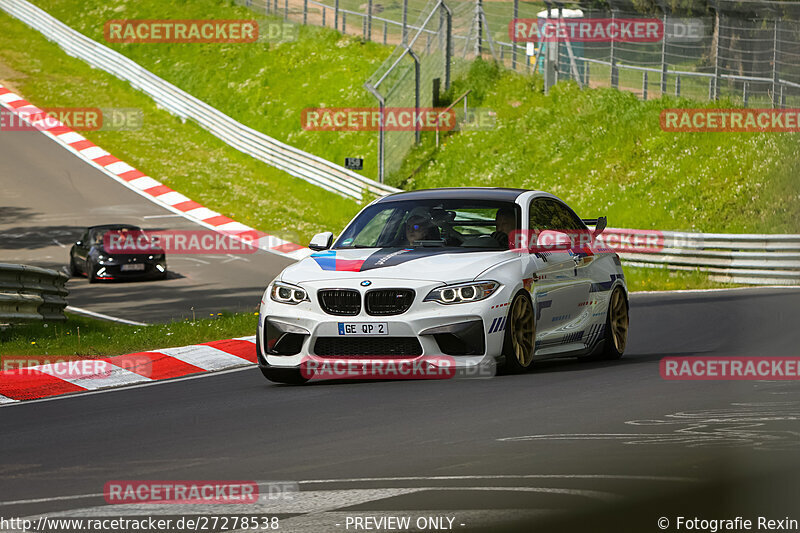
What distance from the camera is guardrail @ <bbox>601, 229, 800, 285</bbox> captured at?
22.5 meters

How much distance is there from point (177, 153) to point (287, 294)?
105 feet

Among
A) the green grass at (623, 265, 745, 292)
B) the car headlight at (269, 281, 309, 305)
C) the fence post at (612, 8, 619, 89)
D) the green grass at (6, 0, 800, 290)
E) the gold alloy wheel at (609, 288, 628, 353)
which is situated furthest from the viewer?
the fence post at (612, 8, 619, 89)

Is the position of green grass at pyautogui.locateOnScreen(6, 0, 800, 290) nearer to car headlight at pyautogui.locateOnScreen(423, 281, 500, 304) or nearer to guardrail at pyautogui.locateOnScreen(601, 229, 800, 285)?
guardrail at pyautogui.locateOnScreen(601, 229, 800, 285)

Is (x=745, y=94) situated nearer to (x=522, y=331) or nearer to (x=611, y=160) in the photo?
(x=611, y=160)

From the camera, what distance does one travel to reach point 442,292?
9.78 m

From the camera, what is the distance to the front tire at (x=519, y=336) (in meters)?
10.0

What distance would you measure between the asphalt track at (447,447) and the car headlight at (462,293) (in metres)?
0.68

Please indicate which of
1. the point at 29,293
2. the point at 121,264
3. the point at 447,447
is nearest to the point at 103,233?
the point at 121,264

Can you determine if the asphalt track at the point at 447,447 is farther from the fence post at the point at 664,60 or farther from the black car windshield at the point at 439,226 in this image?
the fence post at the point at 664,60

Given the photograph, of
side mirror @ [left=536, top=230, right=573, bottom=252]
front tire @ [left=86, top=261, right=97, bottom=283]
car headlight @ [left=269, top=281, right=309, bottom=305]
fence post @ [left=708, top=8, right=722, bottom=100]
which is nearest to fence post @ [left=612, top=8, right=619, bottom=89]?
fence post @ [left=708, top=8, right=722, bottom=100]

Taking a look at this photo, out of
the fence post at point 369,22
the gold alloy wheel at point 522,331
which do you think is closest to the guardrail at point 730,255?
the gold alloy wheel at point 522,331

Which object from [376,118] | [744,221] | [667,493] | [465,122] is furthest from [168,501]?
[376,118]

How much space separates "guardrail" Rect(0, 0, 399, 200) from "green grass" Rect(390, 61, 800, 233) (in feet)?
→ 5.92

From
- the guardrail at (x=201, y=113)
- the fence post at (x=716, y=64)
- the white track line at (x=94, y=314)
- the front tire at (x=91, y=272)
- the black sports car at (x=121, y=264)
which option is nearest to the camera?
the white track line at (x=94, y=314)
